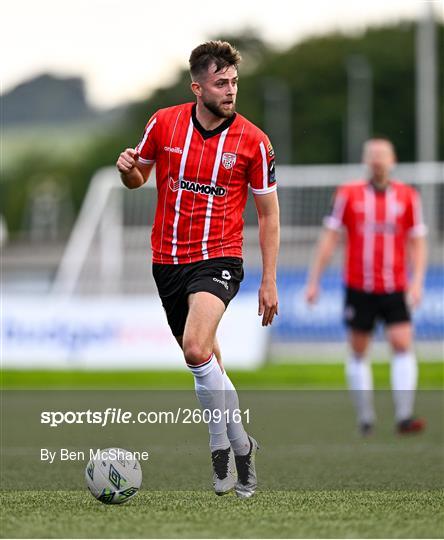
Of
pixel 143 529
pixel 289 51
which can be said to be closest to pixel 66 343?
pixel 143 529

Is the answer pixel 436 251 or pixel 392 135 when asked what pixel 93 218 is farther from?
pixel 392 135

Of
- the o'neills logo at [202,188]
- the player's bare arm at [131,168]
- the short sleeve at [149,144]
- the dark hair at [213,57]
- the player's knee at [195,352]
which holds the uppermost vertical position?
the dark hair at [213,57]

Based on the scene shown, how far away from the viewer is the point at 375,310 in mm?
11180

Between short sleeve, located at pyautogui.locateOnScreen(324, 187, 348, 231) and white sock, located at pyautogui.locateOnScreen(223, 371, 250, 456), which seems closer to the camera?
white sock, located at pyautogui.locateOnScreen(223, 371, 250, 456)

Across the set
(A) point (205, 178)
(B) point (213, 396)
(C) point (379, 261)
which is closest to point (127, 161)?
(A) point (205, 178)

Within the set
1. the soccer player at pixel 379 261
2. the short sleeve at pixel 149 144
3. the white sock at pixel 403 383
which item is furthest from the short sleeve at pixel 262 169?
the white sock at pixel 403 383

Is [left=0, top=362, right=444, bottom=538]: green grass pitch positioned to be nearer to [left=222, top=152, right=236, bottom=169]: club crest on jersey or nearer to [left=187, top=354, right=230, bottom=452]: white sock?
[left=187, top=354, right=230, bottom=452]: white sock

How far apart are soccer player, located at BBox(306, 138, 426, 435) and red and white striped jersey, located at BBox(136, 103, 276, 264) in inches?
171

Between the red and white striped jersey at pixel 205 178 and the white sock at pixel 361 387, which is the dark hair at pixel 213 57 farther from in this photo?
the white sock at pixel 361 387

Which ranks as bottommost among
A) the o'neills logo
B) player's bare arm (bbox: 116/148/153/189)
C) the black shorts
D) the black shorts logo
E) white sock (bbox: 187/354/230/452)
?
the black shorts logo

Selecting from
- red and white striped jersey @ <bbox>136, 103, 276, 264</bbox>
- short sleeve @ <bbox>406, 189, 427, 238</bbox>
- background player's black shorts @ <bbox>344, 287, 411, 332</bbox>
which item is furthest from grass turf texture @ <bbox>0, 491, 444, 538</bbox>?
short sleeve @ <bbox>406, 189, 427, 238</bbox>

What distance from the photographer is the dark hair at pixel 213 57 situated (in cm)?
673

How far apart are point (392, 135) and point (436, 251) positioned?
4887 cm

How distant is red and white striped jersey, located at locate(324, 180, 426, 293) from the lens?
441 inches
